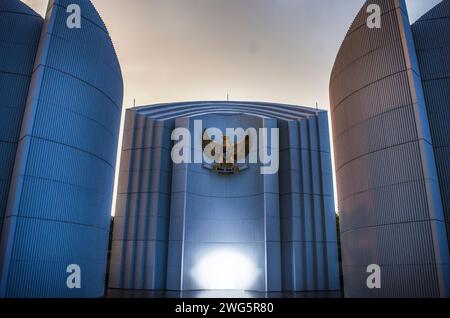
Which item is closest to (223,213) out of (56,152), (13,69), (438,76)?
(56,152)

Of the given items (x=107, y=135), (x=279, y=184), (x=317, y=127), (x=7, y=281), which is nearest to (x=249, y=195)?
(x=279, y=184)

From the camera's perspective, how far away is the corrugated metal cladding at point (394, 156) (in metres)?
14.6

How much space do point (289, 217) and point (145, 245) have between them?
12719mm

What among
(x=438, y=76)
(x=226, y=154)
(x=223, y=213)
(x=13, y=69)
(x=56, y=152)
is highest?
(x=226, y=154)

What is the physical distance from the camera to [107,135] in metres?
21.2

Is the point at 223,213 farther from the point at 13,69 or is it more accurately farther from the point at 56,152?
the point at 13,69

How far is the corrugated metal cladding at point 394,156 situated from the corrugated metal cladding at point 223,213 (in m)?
10.6

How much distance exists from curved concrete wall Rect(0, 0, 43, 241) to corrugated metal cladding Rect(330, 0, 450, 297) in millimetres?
17139

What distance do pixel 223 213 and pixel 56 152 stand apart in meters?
17.1

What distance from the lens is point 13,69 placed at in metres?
17.7

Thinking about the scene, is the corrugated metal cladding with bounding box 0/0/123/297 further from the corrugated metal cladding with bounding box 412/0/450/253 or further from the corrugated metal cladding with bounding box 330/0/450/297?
the corrugated metal cladding with bounding box 412/0/450/253

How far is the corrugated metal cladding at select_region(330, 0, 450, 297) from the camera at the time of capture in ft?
47.9

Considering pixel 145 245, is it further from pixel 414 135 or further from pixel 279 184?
pixel 414 135

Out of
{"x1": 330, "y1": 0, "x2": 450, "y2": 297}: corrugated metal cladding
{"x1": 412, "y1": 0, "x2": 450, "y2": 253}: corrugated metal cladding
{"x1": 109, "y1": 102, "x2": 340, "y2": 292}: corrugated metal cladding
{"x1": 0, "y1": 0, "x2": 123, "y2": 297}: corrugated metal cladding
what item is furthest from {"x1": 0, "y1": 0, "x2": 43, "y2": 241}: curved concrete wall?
{"x1": 412, "y1": 0, "x2": 450, "y2": 253}: corrugated metal cladding
